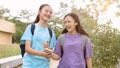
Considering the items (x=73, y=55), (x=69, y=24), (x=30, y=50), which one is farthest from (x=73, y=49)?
(x=30, y=50)

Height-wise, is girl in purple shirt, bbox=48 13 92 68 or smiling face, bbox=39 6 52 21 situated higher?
smiling face, bbox=39 6 52 21

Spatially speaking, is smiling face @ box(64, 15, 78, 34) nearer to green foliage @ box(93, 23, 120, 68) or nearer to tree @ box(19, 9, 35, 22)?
green foliage @ box(93, 23, 120, 68)

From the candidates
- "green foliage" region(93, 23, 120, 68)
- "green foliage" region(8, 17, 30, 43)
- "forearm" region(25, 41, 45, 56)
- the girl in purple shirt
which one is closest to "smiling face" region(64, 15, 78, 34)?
the girl in purple shirt

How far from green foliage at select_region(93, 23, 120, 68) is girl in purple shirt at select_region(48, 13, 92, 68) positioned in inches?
244

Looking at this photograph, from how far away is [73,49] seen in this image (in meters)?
3.95

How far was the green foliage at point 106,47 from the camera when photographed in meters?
10.2

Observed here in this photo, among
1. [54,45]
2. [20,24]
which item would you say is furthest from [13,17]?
[54,45]

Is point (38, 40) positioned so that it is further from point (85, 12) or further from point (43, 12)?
point (85, 12)

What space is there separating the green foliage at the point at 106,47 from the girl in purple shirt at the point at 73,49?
6.21 m

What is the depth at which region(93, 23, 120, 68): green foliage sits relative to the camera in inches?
402

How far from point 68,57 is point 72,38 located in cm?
23

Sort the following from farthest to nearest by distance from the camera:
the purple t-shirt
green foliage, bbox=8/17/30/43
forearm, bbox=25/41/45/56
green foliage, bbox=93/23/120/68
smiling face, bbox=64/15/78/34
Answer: green foliage, bbox=8/17/30/43 → green foliage, bbox=93/23/120/68 → smiling face, bbox=64/15/78/34 → the purple t-shirt → forearm, bbox=25/41/45/56

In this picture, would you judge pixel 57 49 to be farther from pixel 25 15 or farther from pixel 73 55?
pixel 25 15

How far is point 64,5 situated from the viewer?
32312mm
